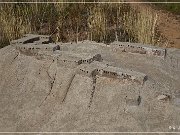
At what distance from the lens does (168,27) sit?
7715mm

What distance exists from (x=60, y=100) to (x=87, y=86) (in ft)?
1.00

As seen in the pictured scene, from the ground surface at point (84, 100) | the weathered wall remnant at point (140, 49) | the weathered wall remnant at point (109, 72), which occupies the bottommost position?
the ground surface at point (84, 100)

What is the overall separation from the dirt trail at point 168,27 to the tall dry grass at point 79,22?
1.57 feet

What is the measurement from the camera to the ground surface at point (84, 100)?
10.8 feet

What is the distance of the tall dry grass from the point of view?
6004 mm

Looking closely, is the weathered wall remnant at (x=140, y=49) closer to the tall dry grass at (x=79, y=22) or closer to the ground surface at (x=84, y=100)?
the ground surface at (x=84, y=100)

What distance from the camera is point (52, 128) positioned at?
3.38 m

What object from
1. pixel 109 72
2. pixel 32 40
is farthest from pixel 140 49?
pixel 32 40

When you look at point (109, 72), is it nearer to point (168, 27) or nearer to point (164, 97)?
point (164, 97)

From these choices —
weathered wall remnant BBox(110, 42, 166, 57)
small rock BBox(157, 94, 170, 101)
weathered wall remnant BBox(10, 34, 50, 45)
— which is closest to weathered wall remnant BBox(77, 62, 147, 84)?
small rock BBox(157, 94, 170, 101)

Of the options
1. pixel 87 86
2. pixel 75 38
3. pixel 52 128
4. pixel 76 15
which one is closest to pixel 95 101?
pixel 87 86

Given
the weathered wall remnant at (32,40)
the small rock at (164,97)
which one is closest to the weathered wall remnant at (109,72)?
the small rock at (164,97)

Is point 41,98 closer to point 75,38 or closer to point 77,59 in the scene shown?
point 77,59

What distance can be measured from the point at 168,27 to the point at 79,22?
76.2 inches
